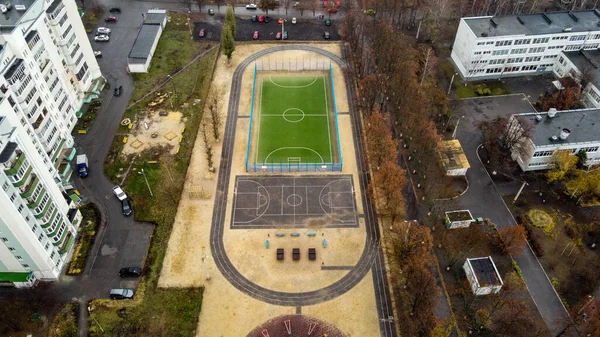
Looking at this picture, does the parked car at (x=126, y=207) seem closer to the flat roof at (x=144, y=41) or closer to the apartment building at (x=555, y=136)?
the flat roof at (x=144, y=41)

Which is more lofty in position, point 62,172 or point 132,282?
point 62,172

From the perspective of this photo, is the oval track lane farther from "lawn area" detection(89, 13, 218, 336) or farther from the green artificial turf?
the green artificial turf

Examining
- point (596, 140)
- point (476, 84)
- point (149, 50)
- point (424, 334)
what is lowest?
point (424, 334)

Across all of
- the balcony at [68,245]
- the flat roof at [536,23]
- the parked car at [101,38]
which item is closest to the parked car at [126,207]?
the balcony at [68,245]

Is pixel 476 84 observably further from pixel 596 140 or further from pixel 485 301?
pixel 485 301

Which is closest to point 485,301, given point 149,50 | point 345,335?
point 345,335

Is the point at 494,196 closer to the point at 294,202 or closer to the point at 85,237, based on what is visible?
the point at 294,202

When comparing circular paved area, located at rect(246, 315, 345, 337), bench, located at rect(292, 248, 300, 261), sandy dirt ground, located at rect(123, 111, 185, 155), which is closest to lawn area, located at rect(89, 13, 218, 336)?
sandy dirt ground, located at rect(123, 111, 185, 155)
